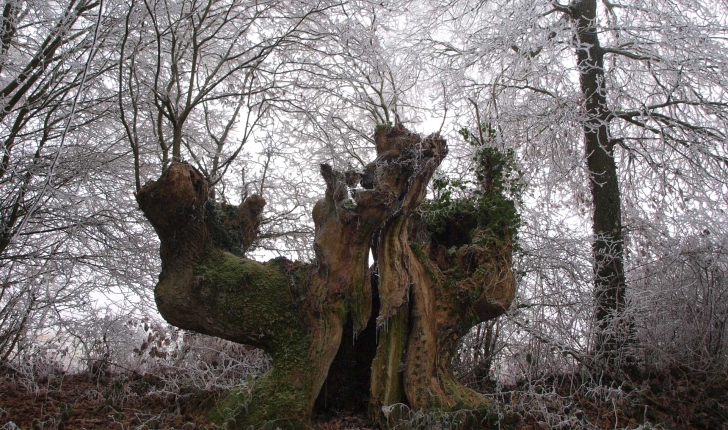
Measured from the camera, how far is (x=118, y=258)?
5.62 metres

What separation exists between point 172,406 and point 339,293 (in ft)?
5.93

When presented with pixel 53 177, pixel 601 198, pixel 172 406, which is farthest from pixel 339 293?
pixel 601 198

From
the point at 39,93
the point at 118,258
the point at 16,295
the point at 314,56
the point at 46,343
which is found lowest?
the point at 46,343

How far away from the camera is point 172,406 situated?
4445 mm

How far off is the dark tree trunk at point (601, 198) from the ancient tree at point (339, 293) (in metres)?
1.83

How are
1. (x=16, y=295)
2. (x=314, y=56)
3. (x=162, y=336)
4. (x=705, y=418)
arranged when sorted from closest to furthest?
(x=705, y=418) → (x=16, y=295) → (x=162, y=336) → (x=314, y=56)

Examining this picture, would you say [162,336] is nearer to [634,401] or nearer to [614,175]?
[634,401]

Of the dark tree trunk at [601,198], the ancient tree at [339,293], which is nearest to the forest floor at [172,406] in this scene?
the ancient tree at [339,293]

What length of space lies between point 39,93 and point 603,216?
6331mm

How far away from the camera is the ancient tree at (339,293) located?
3918 millimetres

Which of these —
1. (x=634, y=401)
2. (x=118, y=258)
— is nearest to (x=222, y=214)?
(x=118, y=258)

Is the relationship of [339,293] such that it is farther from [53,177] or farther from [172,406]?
[53,177]

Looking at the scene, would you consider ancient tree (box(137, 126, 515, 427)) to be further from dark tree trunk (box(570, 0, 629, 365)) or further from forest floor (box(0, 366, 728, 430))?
dark tree trunk (box(570, 0, 629, 365))

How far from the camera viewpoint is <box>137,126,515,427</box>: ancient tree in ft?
12.9
